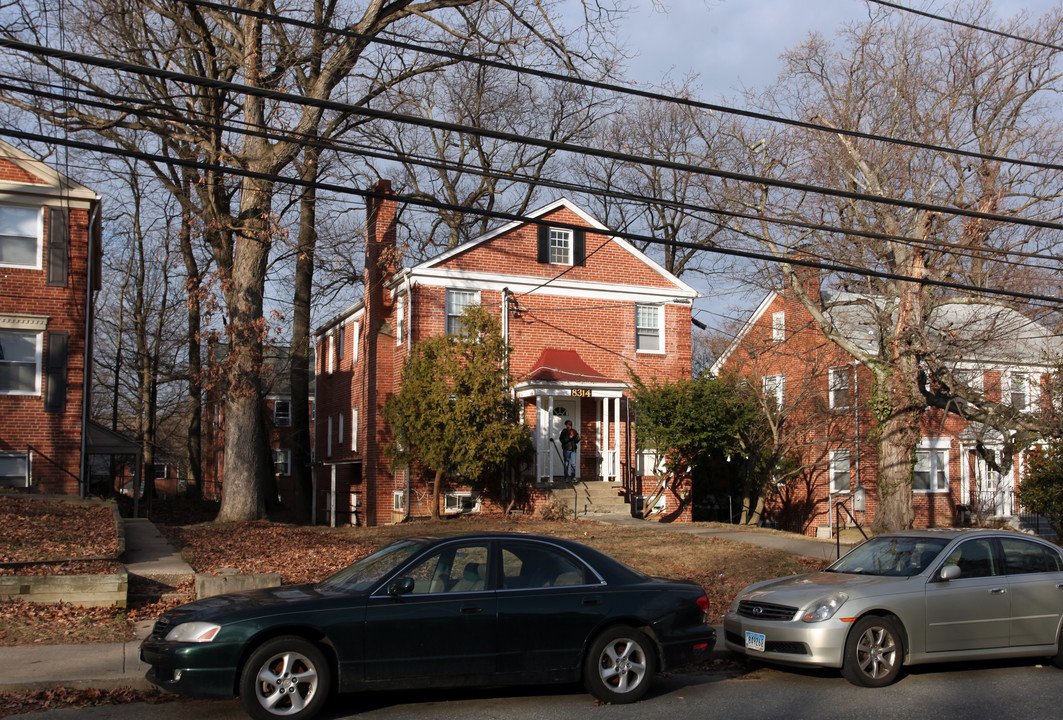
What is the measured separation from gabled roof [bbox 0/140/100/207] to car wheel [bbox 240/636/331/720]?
18.8 metres

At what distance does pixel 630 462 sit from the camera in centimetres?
2678

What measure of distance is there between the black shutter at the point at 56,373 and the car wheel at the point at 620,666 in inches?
733

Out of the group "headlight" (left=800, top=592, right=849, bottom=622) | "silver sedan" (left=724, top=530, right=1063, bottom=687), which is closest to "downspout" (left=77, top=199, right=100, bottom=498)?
"silver sedan" (left=724, top=530, right=1063, bottom=687)

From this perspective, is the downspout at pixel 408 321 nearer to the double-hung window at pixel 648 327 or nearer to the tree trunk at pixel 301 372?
the double-hung window at pixel 648 327

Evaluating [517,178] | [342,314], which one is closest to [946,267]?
[517,178]

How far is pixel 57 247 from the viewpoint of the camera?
898 inches

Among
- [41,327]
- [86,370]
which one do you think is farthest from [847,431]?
[41,327]

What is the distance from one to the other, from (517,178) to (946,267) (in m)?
11.3

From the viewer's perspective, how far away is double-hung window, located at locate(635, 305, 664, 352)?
28.3 metres

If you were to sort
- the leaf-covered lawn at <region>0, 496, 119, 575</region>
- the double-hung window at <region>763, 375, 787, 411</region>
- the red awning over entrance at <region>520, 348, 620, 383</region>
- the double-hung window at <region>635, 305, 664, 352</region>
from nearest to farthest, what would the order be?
1. the leaf-covered lawn at <region>0, 496, 119, 575</region>
2. the red awning over entrance at <region>520, 348, 620, 383</region>
3. the double-hung window at <region>763, 375, 787, 411</region>
4. the double-hung window at <region>635, 305, 664, 352</region>

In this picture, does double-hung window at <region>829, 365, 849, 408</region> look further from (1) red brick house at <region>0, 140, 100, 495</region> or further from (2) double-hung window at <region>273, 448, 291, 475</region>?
(2) double-hung window at <region>273, 448, 291, 475</region>

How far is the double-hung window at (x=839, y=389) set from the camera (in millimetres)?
29156

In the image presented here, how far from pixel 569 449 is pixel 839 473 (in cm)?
1089

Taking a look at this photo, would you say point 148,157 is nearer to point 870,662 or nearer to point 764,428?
point 870,662
